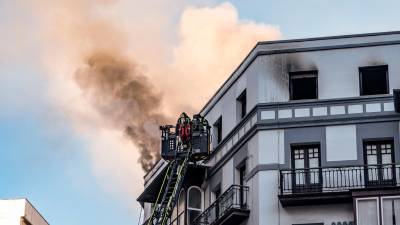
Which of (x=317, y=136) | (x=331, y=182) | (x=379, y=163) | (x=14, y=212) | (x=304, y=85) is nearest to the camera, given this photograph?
(x=331, y=182)

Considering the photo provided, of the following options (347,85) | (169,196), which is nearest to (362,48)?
(347,85)

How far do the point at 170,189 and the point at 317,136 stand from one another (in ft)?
33.6

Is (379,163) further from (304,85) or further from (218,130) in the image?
(218,130)

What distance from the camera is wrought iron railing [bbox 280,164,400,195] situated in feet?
142

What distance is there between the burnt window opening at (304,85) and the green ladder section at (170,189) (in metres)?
7.32

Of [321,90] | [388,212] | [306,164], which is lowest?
[388,212]

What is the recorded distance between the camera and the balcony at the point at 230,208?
4556 centimetres

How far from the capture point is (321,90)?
150 ft

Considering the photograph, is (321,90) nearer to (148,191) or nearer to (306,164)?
(306,164)

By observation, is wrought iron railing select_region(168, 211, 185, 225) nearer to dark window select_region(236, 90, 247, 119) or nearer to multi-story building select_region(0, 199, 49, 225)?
dark window select_region(236, 90, 247, 119)

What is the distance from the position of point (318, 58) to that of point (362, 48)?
2100 mm

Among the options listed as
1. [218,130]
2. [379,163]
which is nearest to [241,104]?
[218,130]

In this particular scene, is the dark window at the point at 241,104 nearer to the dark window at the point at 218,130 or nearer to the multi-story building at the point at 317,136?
the multi-story building at the point at 317,136

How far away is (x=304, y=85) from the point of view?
46438 millimetres
